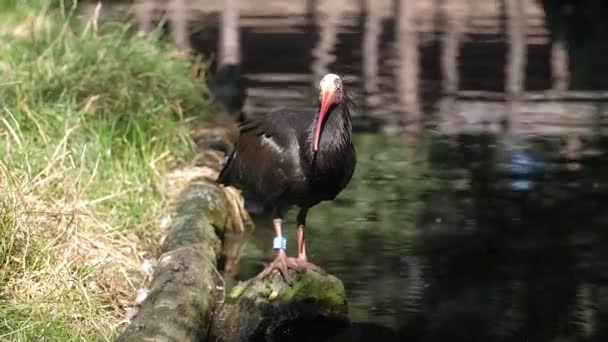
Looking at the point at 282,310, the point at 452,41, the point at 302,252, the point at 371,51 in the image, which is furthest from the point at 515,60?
the point at 282,310

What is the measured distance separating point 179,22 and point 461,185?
8.14 meters

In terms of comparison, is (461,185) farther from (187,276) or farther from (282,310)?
(187,276)

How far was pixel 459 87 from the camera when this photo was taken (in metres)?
14.7

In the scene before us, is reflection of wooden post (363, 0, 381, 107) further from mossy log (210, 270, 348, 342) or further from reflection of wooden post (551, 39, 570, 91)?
mossy log (210, 270, 348, 342)

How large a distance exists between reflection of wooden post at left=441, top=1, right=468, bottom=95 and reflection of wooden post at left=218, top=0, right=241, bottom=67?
8.45ft

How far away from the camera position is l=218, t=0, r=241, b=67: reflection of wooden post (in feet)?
50.7

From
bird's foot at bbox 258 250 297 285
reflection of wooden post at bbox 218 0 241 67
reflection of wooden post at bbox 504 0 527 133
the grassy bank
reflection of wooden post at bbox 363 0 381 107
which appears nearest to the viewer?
the grassy bank

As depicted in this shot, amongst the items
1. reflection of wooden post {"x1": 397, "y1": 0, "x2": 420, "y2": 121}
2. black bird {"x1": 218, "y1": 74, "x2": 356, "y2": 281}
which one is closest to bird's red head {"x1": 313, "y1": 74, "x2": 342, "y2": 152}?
black bird {"x1": 218, "y1": 74, "x2": 356, "y2": 281}

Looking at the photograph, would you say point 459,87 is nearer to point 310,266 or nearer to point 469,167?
point 469,167

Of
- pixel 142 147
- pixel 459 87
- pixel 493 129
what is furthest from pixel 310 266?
pixel 459 87

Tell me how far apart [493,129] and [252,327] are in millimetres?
5993

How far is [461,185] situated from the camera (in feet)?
34.3

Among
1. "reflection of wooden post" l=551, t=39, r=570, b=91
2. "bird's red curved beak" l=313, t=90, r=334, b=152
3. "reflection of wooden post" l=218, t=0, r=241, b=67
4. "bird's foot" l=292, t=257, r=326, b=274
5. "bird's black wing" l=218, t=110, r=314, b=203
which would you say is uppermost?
"bird's red curved beak" l=313, t=90, r=334, b=152

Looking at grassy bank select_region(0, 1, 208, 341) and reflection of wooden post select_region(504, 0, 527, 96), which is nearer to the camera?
grassy bank select_region(0, 1, 208, 341)
